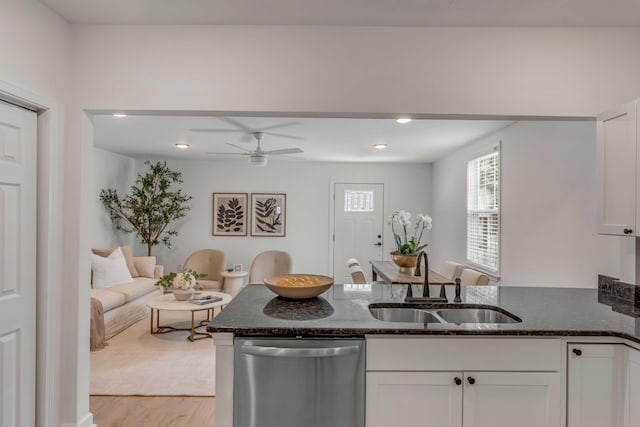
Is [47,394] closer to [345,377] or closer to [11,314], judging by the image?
[11,314]

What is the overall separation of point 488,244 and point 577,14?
9.58 ft

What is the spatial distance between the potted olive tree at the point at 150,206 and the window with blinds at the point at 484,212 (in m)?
4.67

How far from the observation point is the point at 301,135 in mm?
4648

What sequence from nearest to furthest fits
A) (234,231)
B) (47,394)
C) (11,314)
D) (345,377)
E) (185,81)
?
(345,377)
(11,314)
(47,394)
(185,81)
(234,231)

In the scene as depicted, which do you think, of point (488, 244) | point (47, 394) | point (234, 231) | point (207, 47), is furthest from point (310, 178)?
point (47, 394)

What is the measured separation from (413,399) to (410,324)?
32cm

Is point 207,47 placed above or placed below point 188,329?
above

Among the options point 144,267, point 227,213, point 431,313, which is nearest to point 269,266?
point 227,213

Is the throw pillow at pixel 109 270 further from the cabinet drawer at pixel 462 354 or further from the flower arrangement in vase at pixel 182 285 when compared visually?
the cabinet drawer at pixel 462 354

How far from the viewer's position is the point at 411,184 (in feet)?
22.9

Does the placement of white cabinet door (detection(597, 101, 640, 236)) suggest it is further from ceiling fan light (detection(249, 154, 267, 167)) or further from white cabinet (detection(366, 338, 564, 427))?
ceiling fan light (detection(249, 154, 267, 167))

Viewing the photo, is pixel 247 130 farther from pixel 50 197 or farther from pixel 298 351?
pixel 298 351

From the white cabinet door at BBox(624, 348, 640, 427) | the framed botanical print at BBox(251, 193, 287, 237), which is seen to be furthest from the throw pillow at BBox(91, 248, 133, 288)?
the white cabinet door at BBox(624, 348, 640, 427)

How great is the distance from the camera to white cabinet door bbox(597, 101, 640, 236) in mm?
1910
